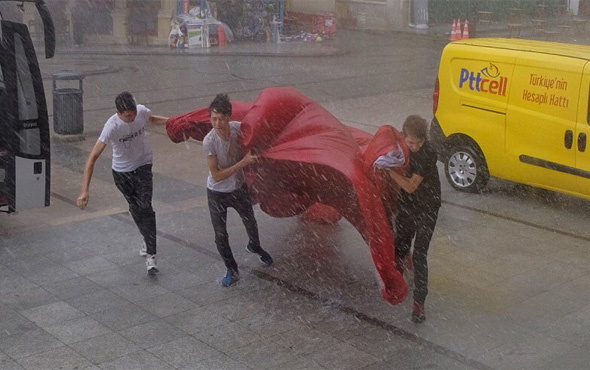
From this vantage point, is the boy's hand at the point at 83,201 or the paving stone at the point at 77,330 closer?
the paving stone at the point at 77,330

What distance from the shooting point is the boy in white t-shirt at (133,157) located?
25.1 feet

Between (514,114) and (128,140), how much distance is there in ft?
16.2

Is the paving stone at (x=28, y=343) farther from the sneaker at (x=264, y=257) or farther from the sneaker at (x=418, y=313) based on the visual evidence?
the sneaker at (x=418, y=313)

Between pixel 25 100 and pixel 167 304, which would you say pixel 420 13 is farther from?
pixel 167 304

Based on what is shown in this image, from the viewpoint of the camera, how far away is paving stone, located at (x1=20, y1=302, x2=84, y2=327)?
690 cm

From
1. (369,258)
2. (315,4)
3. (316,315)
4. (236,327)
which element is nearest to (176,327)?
(236,327)

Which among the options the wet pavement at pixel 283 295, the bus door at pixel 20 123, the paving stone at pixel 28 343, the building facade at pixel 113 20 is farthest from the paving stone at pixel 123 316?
the building facade at pixel 113 20

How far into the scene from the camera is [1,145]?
9.19 metres

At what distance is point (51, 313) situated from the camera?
7059mm

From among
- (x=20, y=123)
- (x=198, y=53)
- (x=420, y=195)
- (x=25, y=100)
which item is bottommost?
(x=420, y=195)

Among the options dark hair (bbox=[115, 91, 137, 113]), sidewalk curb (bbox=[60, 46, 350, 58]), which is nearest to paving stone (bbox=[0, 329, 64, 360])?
dark hair (bbox=[115, 91, 137, 113])

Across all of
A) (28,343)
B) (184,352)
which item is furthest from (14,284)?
(184,352)

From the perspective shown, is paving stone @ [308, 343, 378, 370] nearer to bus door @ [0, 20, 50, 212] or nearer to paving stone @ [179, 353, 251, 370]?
paving stone @ [179, 353, 251, 370]

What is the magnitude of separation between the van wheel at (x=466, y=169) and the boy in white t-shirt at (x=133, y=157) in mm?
4548
